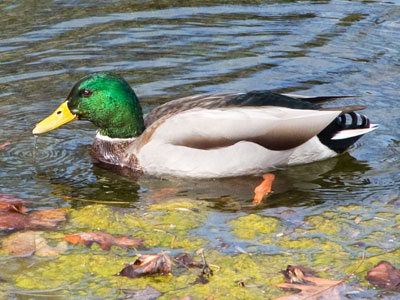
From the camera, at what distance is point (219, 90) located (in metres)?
9.34

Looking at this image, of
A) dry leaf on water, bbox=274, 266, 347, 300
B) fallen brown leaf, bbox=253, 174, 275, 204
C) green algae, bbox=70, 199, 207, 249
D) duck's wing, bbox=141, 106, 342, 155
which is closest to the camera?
dry leaf on water, bbox=274, 266, 347, 300

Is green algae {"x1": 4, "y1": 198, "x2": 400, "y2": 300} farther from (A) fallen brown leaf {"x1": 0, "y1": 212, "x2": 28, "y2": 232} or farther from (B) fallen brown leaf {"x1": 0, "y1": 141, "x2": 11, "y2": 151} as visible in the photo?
(B) fallen brown leaf {"x1": 0, "y1": 141, "x2": 11, "y2": 151}

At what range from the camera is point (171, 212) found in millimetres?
6672

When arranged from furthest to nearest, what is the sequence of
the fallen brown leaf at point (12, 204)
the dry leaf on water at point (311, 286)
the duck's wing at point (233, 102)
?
the duck's wing at point (233, 102) → the fallen brown leaf at point (12, 204) → the dry leaf on water at point (311, 286)

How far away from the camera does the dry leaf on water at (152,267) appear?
5465 mm

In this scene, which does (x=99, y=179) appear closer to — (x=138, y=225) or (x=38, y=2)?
(x=138, y=225)

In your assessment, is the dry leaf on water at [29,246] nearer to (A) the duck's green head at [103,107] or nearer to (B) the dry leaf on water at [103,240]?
(B) the dry leaf on water at [103,240]

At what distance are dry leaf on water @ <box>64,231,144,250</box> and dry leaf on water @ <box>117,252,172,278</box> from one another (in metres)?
0.51

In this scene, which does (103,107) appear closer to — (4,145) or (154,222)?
(4,145)

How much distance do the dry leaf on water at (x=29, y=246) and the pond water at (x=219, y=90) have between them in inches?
6.1

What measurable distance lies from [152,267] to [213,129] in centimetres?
220

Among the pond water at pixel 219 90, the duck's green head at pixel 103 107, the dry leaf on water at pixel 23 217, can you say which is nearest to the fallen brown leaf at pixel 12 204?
the dry leaf on water at pixel 23 217

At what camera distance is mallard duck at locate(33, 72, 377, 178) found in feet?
24.5

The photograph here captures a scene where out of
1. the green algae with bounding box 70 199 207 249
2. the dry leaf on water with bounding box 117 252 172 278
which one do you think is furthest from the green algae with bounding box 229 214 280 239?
the dry leaf on water with bounding box 117 252 172 278
